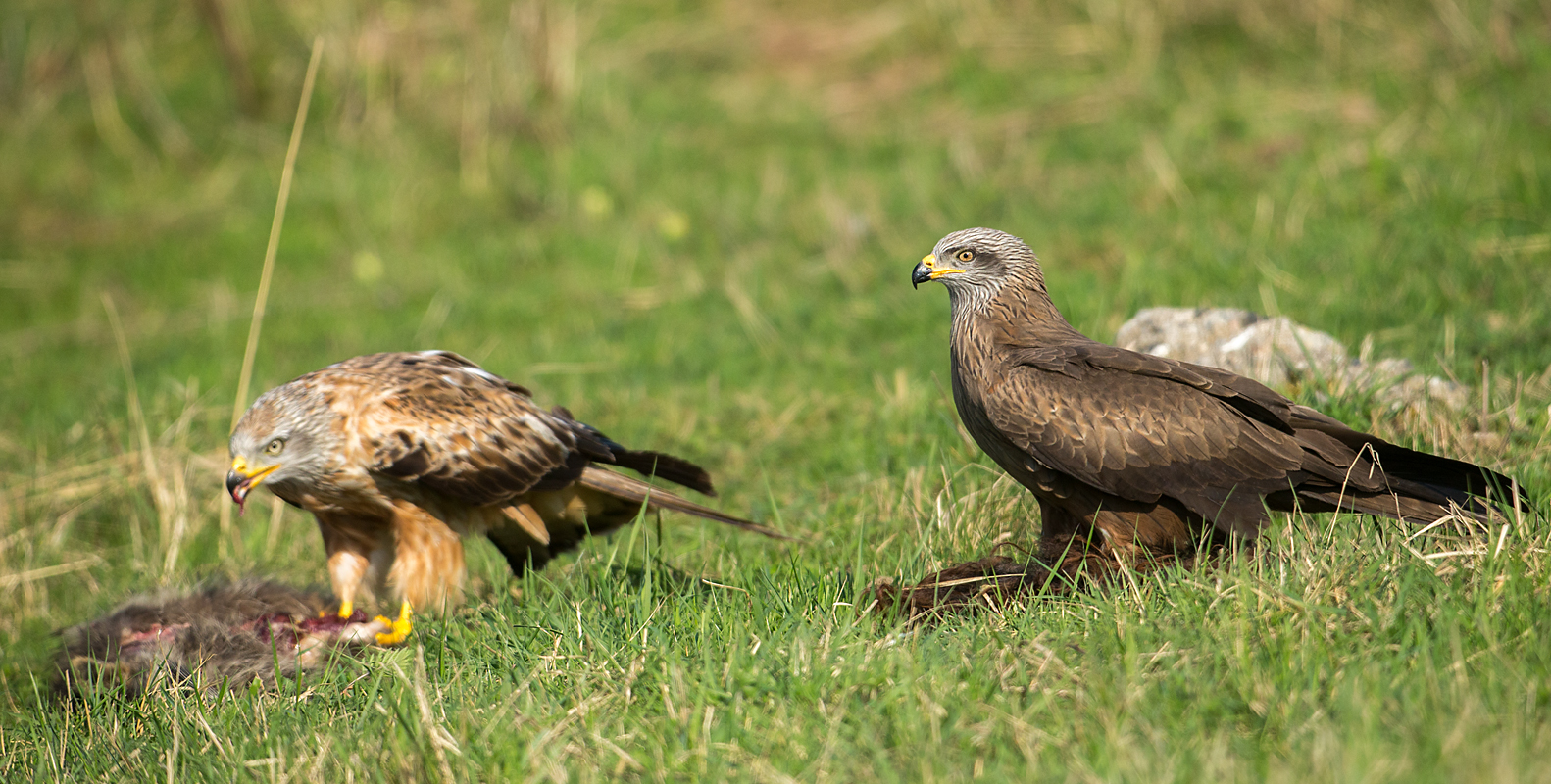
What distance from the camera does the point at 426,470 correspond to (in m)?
4.73

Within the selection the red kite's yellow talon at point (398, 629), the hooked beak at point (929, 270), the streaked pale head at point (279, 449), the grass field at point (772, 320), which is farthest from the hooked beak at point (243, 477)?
the hooked beak at point (929, 270)

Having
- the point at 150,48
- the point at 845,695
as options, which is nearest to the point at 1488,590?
the point at 845,695

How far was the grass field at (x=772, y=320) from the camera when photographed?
3.10 meters

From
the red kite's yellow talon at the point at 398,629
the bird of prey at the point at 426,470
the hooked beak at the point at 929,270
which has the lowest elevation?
the red kite's yellow talon at the point at 398,629

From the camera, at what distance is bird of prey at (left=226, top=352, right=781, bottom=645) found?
184 inches

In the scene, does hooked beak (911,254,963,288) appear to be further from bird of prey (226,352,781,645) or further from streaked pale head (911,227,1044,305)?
bird of prey (226,352,781,645)

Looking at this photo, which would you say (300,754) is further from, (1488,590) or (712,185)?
(712,185)

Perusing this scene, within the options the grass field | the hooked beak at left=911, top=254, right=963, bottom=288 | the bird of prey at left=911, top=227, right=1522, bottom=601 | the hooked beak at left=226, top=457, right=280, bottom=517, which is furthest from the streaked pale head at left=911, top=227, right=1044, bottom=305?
the hooked beak at left=226, top=457, right=280, bottom=517

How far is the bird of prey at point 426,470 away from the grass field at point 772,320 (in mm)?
244

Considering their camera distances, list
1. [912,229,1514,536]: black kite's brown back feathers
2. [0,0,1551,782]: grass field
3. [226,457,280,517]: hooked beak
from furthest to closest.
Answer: [226,457,280,517]: hooked beak < [912,229,1514,536]: black kite's brown back feathers < [0,0,1551,782]: grass field

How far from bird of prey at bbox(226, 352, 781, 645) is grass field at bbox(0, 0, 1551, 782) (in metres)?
0.24

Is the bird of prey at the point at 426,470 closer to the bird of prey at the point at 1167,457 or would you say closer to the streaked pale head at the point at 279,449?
the streaked pale head at the point at 279,449

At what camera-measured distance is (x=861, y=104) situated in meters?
11.1

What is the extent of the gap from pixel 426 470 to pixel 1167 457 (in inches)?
103
